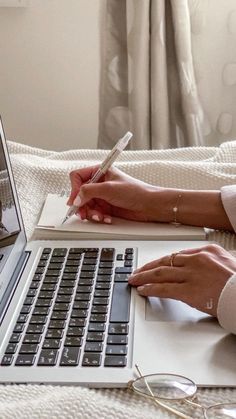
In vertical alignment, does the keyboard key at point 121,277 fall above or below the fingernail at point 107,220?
below

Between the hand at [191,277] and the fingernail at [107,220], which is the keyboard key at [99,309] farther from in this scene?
the fingernail at [107,220]

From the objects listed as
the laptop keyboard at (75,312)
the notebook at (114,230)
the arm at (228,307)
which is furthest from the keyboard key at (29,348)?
the notebook at (114,230)

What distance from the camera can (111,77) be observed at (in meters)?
2.11

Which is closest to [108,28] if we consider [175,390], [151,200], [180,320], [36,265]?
[151,200]

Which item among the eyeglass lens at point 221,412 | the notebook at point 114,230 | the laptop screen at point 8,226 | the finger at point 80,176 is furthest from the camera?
the finger at point 80,176

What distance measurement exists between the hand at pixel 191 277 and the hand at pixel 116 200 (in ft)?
0.72

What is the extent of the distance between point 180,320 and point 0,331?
210 mm

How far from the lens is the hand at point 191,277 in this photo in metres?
0.81

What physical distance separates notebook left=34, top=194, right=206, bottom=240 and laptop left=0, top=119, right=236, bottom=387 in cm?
2

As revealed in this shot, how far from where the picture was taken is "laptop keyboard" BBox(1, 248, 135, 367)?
73cm

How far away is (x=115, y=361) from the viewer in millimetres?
713

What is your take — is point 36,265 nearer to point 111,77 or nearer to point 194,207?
point 194,207

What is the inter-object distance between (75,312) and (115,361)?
0.13 meters

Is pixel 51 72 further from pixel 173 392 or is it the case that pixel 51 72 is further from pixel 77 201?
pixel 173 392
